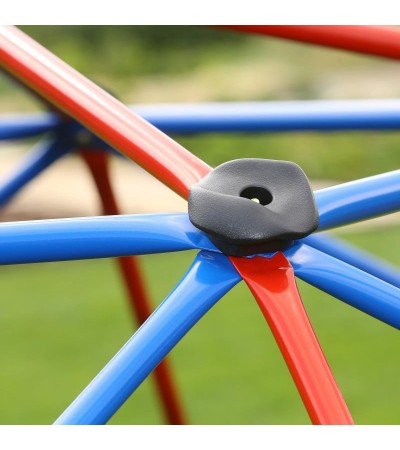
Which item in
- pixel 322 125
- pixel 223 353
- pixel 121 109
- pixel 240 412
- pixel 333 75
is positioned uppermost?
pixel 333 75

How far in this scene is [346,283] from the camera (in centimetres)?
71

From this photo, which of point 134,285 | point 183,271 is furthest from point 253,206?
point 183,271

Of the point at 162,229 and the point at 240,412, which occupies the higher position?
the point at 240,412

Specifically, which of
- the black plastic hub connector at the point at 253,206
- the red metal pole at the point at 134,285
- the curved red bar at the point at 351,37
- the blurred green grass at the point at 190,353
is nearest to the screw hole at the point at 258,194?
the black plastic hub connector at the point at 253,206

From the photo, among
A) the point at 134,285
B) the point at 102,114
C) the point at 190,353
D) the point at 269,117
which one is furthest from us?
the point at 190,353

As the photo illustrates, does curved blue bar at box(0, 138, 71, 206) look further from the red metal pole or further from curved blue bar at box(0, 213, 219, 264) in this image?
curved blue bar at box(0, 213, 219, 264)

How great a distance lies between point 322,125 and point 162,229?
0.67 metres

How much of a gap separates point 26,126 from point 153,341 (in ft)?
2.52

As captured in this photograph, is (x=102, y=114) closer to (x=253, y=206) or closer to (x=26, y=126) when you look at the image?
(x=253, y=206)

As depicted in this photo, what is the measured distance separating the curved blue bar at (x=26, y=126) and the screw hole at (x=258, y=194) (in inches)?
28.1

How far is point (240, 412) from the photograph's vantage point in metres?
2.90

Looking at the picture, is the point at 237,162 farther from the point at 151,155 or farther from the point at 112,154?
the point at 112,154

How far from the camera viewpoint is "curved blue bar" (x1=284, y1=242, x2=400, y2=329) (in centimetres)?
71

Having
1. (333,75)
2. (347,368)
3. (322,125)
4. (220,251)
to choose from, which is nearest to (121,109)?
(220,251)
